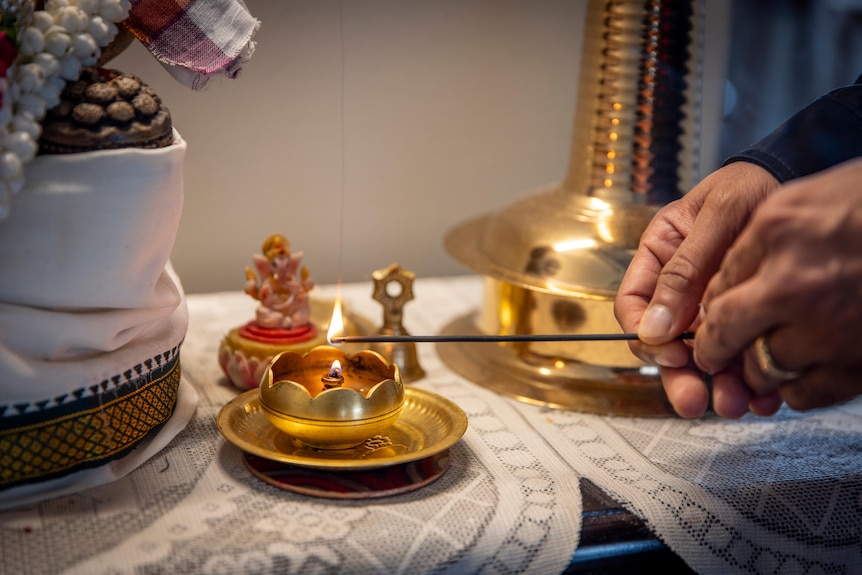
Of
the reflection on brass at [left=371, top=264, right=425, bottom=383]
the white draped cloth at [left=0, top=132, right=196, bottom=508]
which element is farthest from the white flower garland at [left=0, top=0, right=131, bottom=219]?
the reflection on brass at [left=371, top=264, right=425, bottom=383]

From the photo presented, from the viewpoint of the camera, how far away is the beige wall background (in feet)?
4.46

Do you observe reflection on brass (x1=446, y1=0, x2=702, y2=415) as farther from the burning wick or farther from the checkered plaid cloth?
the checkered plaid cloth

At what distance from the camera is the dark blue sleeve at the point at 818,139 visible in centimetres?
97

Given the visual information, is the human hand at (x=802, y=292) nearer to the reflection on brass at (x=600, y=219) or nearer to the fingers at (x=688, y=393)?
the fingers at (x=688, y=393)

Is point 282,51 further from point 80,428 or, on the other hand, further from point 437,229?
point 80,428

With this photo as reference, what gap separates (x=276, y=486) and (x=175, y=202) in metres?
0.28

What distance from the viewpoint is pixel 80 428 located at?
2.66 feet

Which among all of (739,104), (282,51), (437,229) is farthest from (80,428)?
(739,104)

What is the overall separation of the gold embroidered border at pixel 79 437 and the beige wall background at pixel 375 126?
0.52 meters

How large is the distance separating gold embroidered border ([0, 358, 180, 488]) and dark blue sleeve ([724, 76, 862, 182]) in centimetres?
67

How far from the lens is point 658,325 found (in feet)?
2.84

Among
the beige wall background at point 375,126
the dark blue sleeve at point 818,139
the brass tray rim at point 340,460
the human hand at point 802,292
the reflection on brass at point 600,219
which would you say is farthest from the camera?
the beige wall background at point 375,126

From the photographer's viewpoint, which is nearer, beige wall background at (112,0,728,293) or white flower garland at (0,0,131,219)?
white flower garland at (0,0,131,219)

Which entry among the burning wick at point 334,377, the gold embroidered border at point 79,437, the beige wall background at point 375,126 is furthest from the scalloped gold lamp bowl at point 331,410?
the beige wall background at point 375,126
